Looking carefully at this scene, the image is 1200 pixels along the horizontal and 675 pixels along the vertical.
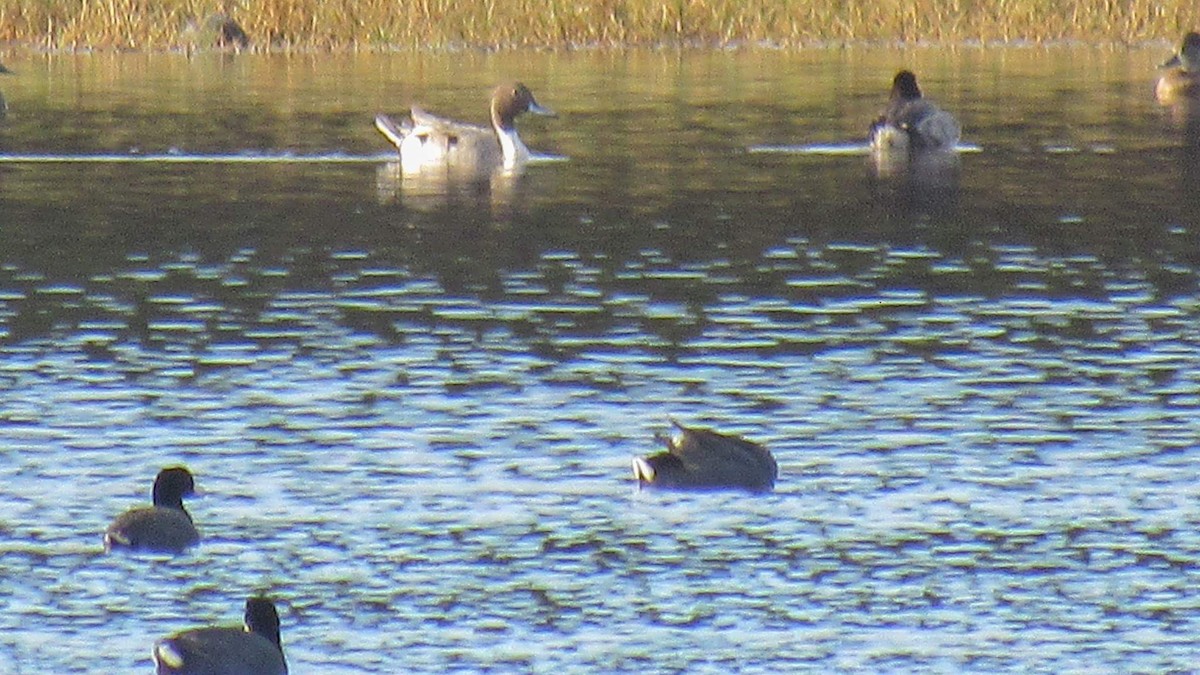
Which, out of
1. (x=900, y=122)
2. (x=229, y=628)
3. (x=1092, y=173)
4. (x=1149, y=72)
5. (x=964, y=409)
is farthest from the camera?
(x=1149, y=72)

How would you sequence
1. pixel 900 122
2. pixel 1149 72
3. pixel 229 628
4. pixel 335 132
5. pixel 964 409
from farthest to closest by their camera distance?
1. pixel 1149 72
2. pixel 335 132
3. pixel 900 122
4. pixel 964 409
5. pixel 229 628

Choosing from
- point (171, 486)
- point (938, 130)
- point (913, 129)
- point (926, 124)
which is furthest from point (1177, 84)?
point (171, 486)

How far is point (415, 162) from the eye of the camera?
29500mm

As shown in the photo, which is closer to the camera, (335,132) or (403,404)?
(403,404)

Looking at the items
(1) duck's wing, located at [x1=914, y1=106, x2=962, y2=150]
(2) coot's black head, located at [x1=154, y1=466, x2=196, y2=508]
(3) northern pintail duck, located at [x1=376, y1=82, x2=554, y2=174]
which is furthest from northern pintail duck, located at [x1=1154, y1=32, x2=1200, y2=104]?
(2) coot's black head, located at [x1=154, y1=466, x2=196, y2=508]

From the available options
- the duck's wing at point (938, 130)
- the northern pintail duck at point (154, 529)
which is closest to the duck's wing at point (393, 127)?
the duck's wing at point (938, 130)

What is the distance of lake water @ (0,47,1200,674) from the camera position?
11656mm

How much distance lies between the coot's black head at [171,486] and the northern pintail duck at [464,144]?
52.5 ft

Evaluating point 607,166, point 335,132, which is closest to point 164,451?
point 607,166

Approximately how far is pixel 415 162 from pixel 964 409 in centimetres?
1425

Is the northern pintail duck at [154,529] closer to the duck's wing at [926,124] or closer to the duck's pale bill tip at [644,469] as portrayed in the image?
the duck's pale bill tip at [644,469]

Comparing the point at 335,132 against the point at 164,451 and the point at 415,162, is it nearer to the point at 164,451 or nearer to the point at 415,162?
the point at 415,162

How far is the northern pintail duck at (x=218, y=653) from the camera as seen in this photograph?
1062 cm

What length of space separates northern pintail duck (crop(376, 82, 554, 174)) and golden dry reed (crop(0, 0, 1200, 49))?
52.6 ft
